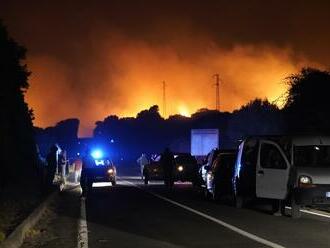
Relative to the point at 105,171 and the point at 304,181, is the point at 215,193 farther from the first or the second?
the point at 105,171

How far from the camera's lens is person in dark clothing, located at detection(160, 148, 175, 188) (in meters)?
31.5

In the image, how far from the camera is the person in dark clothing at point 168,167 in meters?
31.5

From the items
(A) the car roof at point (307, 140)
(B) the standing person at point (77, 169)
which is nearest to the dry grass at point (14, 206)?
(A) the car roof at point (307, 140)

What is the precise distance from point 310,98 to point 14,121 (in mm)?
15469

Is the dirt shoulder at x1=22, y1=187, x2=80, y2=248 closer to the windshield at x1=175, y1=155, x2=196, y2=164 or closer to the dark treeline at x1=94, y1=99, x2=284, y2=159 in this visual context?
the windshield at x1=175, y1=155, x2=196, y2=164

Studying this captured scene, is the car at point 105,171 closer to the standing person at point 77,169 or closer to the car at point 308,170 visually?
the standing person at point 77,169

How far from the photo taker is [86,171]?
Answer: 25.3 metres

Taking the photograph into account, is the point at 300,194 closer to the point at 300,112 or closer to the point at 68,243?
the point at 68,243

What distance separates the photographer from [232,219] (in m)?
16.5

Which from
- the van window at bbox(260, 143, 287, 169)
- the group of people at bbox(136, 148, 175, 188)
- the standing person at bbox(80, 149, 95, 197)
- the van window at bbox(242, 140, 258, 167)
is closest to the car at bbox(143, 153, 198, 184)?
the group of people at bbox(136, 148, 175, 188)

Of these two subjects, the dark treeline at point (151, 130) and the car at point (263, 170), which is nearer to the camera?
the car at point (263, 170)

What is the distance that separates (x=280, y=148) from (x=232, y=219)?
2.38 meters

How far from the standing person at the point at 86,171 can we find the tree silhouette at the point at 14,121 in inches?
172

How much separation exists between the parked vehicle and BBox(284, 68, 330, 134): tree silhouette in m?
17.8
